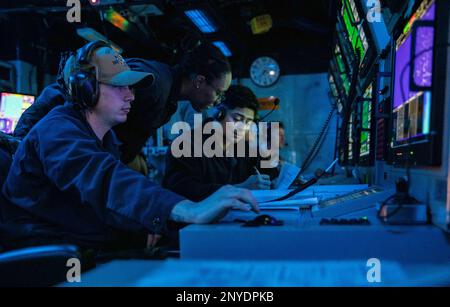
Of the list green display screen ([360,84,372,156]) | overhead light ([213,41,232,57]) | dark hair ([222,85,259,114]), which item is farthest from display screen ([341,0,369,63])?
overhead light ([213,41,232,57])

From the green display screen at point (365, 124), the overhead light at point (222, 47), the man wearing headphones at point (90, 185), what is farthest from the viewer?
the overhead light at point (222, 47)

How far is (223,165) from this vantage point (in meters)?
2.30

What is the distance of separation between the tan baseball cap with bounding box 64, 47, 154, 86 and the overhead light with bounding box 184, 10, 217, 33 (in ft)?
10.4

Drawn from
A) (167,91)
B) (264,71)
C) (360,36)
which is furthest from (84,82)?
(264,71)

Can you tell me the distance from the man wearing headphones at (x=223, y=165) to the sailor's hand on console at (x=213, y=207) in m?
0.95

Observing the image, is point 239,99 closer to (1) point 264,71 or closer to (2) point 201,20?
(2) point 201,20

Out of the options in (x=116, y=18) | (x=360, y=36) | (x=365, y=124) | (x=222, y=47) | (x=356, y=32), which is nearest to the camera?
(x=365, y=124)

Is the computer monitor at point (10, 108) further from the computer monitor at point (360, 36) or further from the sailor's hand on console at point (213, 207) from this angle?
the sailor's hand on console at point (213, 207)

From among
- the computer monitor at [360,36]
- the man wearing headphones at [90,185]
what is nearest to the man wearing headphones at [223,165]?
the man wearing headphones at [90,185]

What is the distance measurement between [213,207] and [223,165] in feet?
4.89

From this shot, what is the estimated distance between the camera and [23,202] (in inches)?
44.1

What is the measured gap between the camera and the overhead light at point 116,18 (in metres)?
4.21

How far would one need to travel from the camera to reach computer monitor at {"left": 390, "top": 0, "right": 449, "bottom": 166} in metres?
0.71
